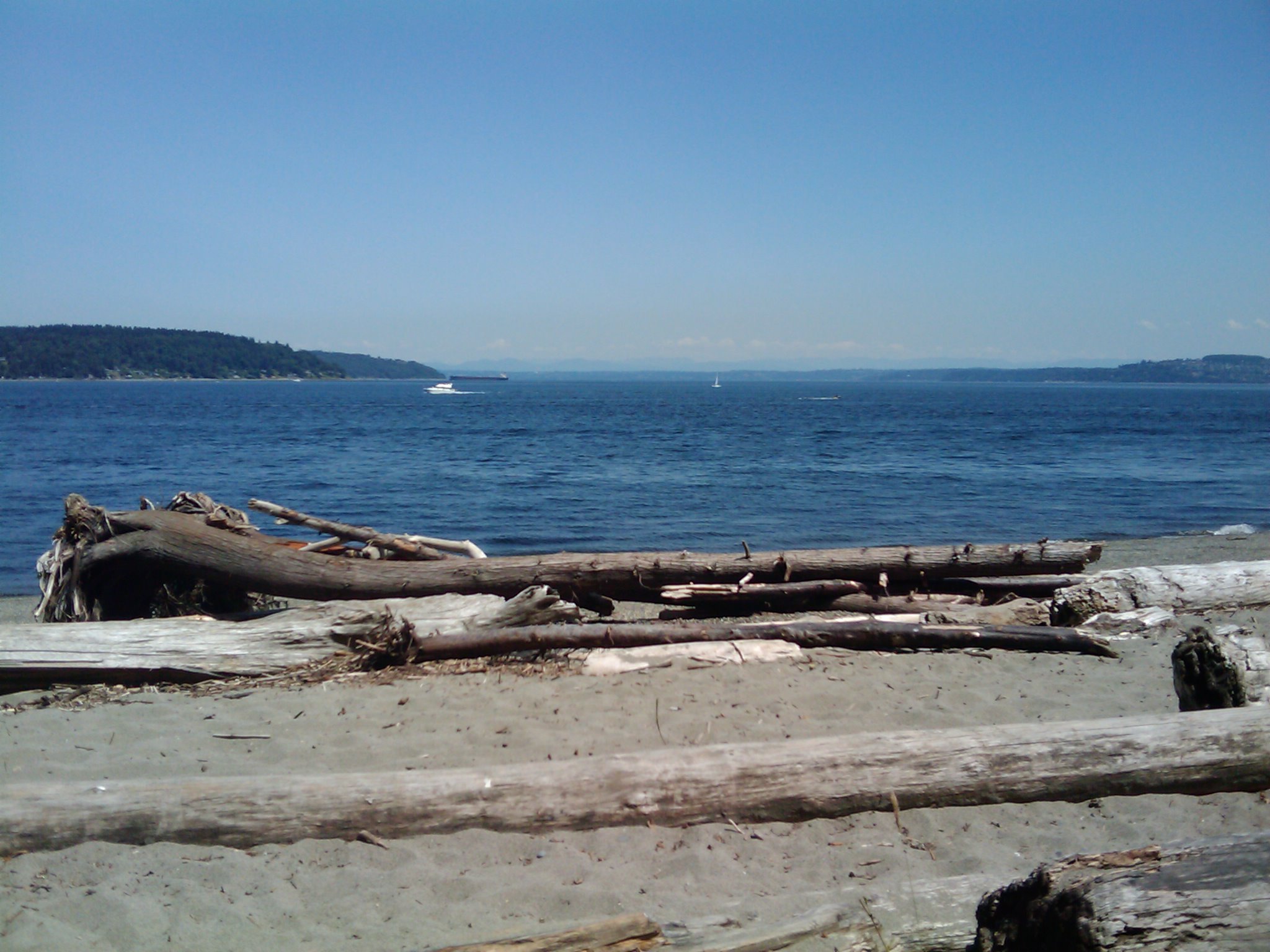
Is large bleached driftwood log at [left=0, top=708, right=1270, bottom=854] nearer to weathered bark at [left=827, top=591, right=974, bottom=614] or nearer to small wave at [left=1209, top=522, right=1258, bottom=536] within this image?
weathered bark at [left=827, top=591, right=974, bottom=614]

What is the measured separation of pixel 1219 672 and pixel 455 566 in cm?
586

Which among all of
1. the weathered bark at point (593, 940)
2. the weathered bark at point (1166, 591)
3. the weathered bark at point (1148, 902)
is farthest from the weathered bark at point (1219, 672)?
the weathered bark at point (593, 940)

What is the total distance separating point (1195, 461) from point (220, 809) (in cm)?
3485

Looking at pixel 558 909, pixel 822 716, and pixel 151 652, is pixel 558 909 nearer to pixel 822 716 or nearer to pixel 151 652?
pixel 822 716

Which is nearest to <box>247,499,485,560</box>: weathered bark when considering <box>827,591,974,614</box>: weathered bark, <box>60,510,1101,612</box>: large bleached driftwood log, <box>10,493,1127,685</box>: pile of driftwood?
<box>10,493,1127,685</box>: pile of driftwood

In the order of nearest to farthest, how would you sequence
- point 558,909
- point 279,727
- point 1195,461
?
point 558,909 < point 279,727 < point 1195,461

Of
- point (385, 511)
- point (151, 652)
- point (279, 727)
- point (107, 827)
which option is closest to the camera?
point (107, 827)

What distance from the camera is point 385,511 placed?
779 inches

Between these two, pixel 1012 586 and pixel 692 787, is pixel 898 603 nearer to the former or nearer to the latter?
pixel 1012 586

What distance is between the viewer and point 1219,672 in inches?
180

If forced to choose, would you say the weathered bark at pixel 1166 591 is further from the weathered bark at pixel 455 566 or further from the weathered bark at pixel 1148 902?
the weathered bark at pixel 1148 902

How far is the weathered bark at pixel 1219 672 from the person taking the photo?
14.9ft

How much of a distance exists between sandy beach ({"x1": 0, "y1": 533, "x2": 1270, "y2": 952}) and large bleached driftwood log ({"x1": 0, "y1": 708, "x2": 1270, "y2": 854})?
0.08 m

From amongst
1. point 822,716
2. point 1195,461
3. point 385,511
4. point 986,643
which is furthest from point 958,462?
point 822,716
